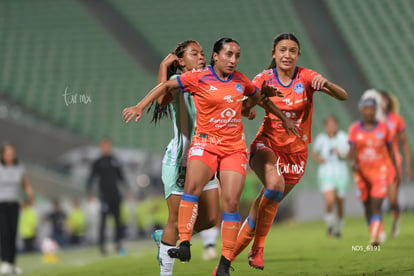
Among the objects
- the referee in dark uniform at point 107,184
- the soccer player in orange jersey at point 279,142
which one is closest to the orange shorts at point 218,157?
the soccer player in orange jersey at point 279,142

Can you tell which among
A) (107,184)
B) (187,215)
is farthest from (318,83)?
(107,184)

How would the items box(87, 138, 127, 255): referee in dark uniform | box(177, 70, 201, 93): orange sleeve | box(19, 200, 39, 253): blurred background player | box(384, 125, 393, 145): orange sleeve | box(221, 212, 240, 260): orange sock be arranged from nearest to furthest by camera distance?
1. box(221, 212, 240, 260): orange sock
2. box(177, 70, 201, 93): orange sleeve
3. box(384, 125, 393, 145): orange sleeve
4. box(87, 138, 127, 255): referee in dark uniform
5. box(19, 200, 39, 253): blurred background player

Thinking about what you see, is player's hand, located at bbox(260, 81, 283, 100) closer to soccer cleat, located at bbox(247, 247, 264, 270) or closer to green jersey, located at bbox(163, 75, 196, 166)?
green jersey, located at bbox(163, 75, 196, 166)

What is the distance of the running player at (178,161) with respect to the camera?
6.01m

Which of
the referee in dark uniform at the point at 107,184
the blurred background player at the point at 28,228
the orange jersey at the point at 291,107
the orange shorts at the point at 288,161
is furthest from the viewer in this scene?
the blurred background player at the point at 28,228

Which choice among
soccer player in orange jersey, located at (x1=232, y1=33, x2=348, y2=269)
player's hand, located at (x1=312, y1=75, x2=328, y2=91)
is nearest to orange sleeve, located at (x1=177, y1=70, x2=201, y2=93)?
soccer player in orange jersey, located at (x1=232, y1=33, x2=348, y2=269)

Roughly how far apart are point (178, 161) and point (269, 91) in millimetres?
948

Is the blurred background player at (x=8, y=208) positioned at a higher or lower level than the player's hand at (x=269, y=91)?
lower

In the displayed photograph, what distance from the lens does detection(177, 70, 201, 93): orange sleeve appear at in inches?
231

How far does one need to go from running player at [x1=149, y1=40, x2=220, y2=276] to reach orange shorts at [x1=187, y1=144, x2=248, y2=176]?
33 centimetres

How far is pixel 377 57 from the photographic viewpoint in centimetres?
2456

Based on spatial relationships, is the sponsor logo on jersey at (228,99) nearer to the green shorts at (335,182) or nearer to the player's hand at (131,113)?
the player's hand at (131,113)

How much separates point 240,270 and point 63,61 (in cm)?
2192

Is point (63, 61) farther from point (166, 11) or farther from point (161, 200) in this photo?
point (161, 200)
